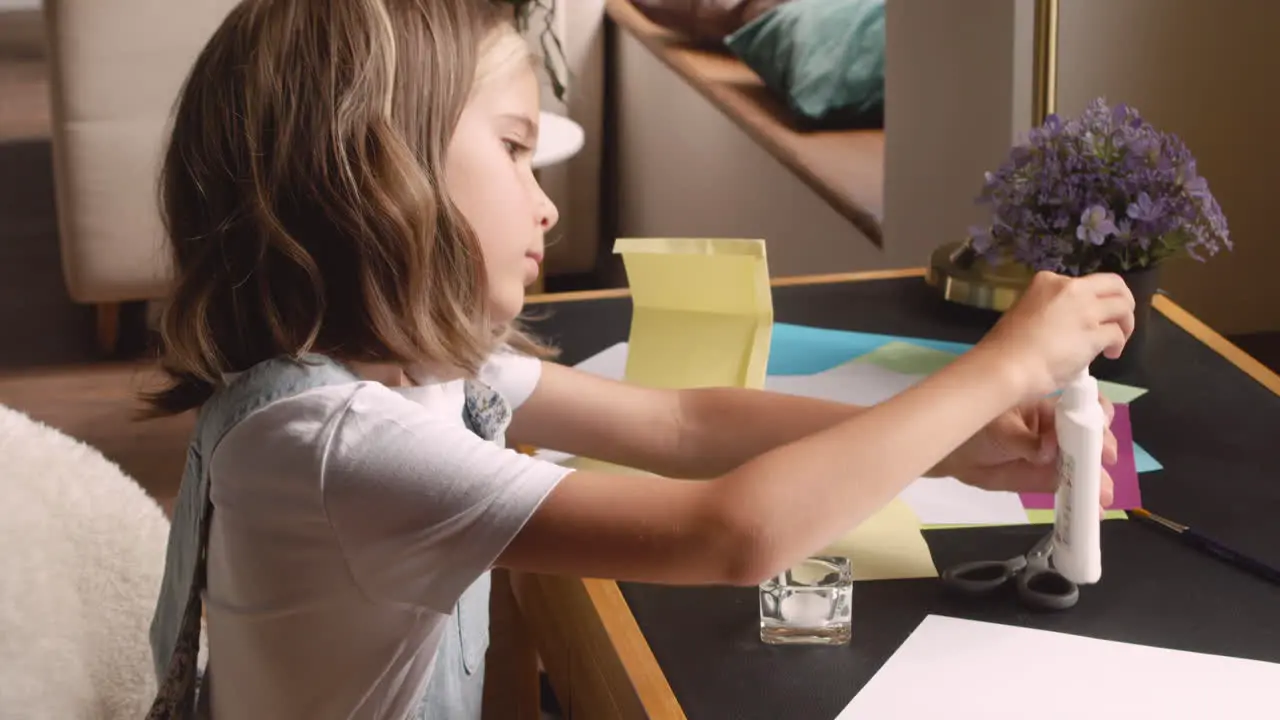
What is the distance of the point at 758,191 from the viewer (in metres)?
2.82

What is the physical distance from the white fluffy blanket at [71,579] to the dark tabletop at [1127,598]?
0.37m

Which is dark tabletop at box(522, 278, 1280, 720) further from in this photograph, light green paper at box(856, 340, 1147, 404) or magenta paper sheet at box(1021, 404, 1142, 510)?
light green paper at box(856, 340, 1147, 404)

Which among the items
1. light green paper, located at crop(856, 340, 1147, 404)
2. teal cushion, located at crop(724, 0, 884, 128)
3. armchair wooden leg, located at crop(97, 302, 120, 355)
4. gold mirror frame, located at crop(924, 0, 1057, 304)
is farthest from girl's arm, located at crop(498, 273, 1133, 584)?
armchair wooden leg, located at crop(97, 302, 120, 355)

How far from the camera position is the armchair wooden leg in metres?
3.48

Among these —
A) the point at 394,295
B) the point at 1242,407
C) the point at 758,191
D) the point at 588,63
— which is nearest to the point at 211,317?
the point at 394,295

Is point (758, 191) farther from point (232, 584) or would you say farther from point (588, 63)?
point (232, 584)

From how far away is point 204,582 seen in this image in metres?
1.03

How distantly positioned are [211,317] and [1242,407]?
0.82 m

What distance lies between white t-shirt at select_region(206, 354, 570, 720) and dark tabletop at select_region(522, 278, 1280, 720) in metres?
0.15

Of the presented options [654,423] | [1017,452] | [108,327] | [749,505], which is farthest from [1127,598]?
[108,327]

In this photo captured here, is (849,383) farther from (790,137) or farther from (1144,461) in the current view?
(790,137)

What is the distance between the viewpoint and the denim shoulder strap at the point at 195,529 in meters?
0.97

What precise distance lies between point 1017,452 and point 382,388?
1.51 feet

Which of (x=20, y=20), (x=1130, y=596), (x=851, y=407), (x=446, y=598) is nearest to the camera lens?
(x=446, y=598)
